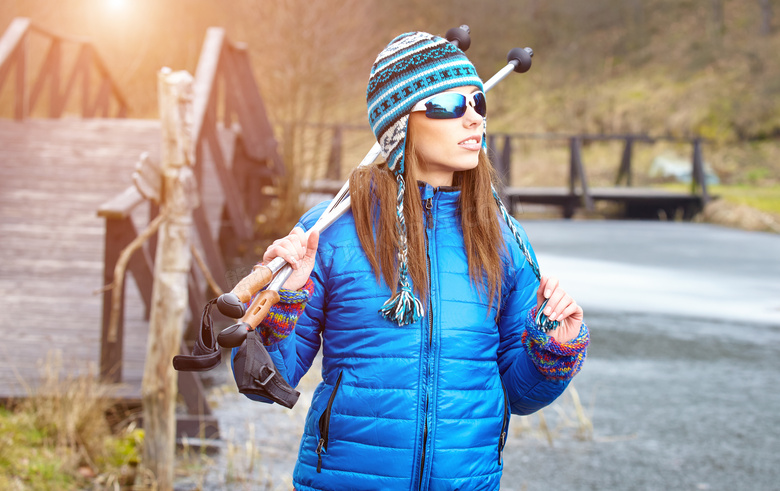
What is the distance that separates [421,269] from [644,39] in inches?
1400

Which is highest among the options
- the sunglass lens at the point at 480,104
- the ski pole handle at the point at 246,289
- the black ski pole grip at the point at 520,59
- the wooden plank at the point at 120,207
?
the black ski pole grip at the point at 520,59

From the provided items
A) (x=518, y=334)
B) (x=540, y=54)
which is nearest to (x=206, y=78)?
(x=518, y=334)

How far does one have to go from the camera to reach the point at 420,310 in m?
1.83

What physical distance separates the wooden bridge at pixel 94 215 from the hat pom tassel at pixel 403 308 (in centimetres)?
182

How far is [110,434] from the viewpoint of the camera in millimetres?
4758

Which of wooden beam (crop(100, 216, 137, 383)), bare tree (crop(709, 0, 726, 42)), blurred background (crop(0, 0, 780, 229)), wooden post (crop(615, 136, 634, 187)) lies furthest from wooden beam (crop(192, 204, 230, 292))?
bare tree (crop(709, 0, 726, 42))

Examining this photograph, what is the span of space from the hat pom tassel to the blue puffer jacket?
27mm

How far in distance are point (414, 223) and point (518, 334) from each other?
34cm

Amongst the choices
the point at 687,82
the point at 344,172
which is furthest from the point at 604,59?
the point at 344,172

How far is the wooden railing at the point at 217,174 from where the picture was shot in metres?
4.77

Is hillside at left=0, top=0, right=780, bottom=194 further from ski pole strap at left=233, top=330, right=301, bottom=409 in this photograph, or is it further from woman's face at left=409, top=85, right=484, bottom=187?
ski pole strap at left=233, top=330, right=301, bottom=409

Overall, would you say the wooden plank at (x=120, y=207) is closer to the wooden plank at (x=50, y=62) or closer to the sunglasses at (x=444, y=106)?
the sunglasses at (x=444, y=106)

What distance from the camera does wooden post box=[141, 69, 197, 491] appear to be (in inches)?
155

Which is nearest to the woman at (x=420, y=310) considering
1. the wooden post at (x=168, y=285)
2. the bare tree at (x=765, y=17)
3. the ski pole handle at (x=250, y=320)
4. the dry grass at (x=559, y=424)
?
the ski pole handle at (x=250, y=320)
